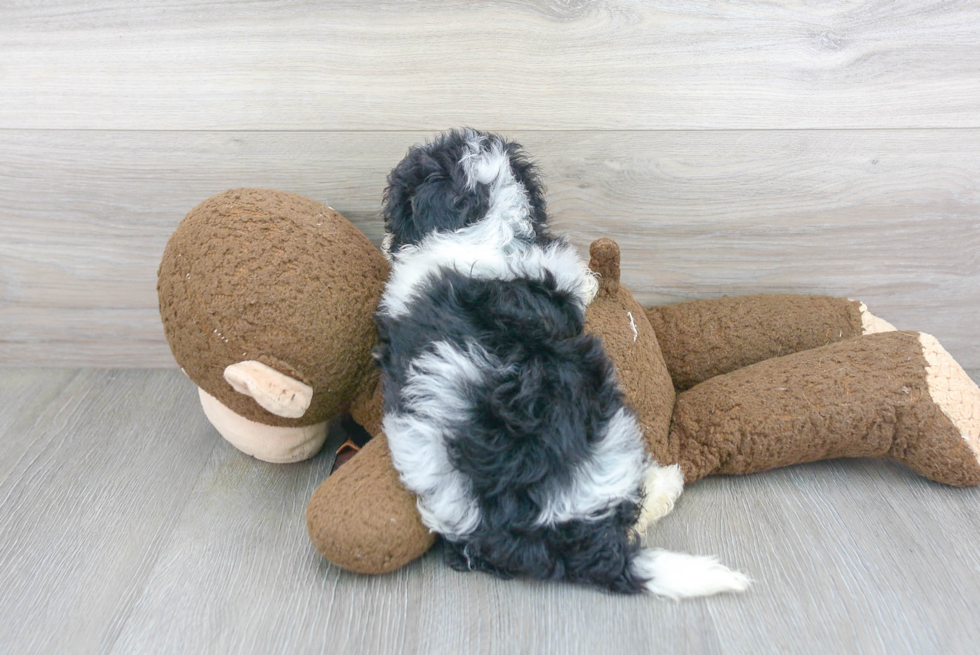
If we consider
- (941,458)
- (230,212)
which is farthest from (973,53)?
(230,212)

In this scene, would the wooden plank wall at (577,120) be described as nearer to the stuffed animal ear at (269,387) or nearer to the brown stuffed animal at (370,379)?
the brown stuffed animal at (370,379)

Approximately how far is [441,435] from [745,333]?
17.7 inches

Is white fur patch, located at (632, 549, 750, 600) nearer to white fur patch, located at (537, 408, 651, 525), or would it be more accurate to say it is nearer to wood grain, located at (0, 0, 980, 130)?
white fur patch, located at (537, 408, 651, 525)

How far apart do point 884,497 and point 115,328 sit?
1.08 meters

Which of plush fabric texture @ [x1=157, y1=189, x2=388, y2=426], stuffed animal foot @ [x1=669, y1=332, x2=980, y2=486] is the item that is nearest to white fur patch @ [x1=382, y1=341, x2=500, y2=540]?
plush fabric texture @ [x1=157, y1=189, x2=388, y2=426]

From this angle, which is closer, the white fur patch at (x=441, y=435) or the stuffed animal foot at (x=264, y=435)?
the white fur patch at (x=441, y=435)

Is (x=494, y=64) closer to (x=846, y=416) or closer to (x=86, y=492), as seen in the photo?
(x=846, y=416)

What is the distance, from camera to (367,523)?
625 mm

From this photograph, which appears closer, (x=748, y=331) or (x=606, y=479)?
(x=606, y=479)

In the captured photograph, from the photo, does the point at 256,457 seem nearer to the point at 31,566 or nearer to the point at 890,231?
the point at 31,566

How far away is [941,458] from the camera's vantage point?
0.75 meters

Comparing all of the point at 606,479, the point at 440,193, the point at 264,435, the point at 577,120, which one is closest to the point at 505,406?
the point at 606,479

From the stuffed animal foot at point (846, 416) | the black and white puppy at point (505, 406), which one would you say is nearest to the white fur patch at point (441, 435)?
the black and white puppy at point (505, 406)

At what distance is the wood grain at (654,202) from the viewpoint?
89 centimetres
